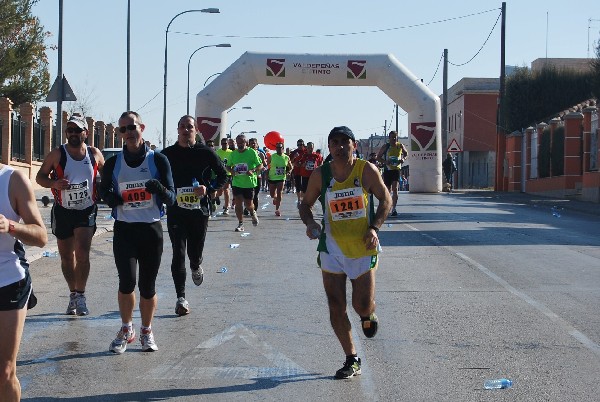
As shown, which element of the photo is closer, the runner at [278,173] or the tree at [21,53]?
the runner at [278,173]

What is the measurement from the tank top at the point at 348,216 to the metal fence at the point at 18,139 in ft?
106

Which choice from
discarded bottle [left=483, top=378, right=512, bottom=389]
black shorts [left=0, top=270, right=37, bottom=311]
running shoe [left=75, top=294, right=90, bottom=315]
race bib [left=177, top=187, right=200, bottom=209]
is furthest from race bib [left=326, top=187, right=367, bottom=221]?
running shoe [left=75, top=294, right=90, bottom=315]

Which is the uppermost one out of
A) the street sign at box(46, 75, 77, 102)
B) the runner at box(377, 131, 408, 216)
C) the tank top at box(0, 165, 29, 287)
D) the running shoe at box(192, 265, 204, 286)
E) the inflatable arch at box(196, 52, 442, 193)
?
the inflatable arch at box(196, 52, 442, 193)

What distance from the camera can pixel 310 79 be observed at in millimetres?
40312

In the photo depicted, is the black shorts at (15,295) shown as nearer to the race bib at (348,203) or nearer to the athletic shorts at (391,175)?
the race bib at (348,203)

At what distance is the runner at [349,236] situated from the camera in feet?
25.3

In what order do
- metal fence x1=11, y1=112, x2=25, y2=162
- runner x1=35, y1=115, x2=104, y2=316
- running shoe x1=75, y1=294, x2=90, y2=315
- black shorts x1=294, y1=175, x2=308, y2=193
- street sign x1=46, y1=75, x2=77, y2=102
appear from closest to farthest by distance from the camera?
runner x1=35, y1=115, x2=104, y2=316, running shoe x1=75, y1=294, x2=90, y2=315, street sign x1=46, y1=75, x2=77, y2=102, black shorts x1=294, y1=175, x2=308, y2=193, metal fence x1=11, y1=112, x2=25, y2=162

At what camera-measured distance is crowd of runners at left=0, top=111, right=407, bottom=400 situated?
5.30 m

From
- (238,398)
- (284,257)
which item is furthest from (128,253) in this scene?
(284,257)

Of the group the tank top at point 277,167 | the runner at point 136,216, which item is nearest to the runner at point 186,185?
the runner at point 136,216

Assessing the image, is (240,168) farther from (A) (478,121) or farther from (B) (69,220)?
(A) (478,121)

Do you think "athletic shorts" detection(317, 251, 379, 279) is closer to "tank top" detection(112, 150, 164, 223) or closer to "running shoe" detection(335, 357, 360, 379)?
"running shoe" detection(335, 357, 360, 379)

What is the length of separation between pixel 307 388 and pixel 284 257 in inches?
353

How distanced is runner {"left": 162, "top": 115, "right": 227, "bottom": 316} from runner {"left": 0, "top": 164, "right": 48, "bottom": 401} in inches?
204
